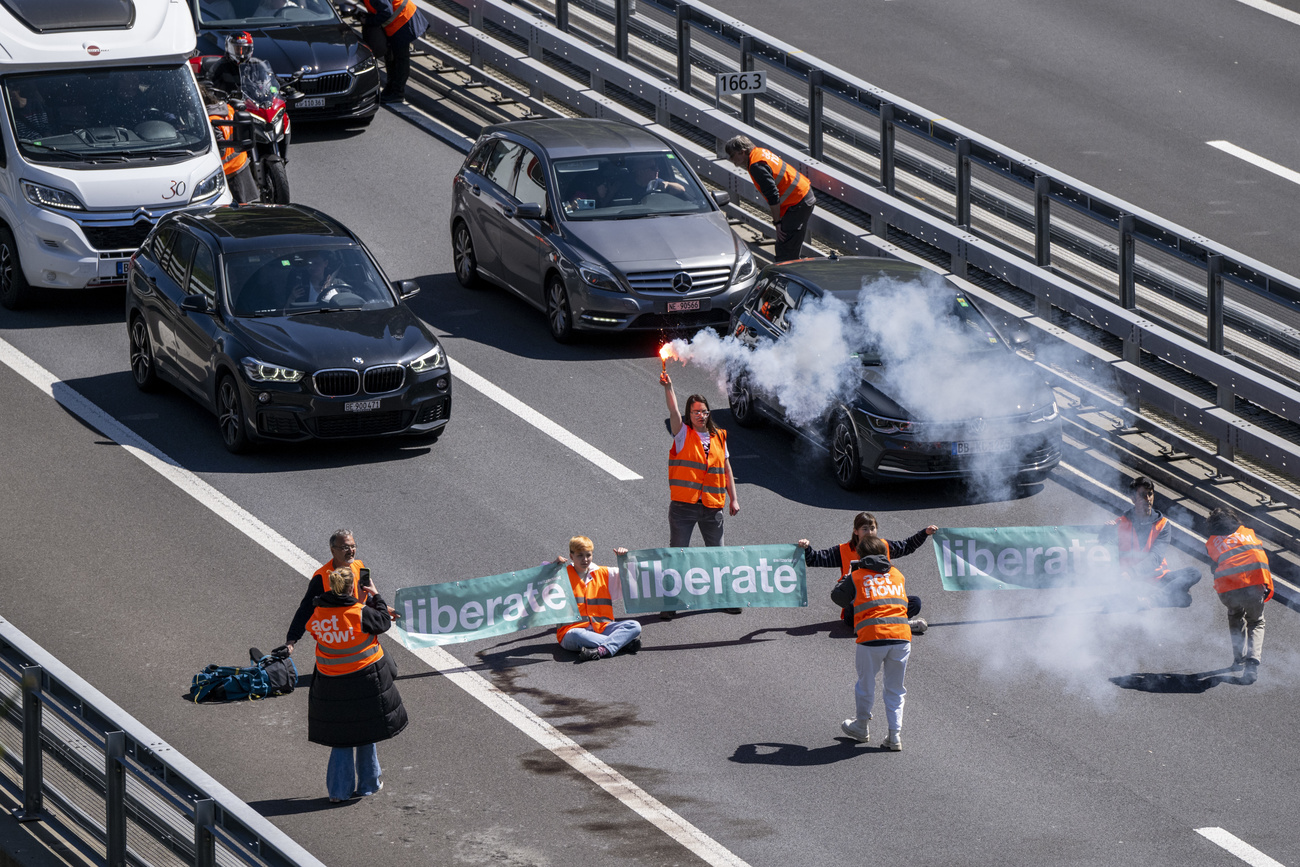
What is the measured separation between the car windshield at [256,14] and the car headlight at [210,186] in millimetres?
4782

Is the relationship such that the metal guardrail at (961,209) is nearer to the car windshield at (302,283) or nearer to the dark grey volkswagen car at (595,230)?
the dark grey volkswagen car at (595,230)

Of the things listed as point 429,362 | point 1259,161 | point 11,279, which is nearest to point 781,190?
point 429,362

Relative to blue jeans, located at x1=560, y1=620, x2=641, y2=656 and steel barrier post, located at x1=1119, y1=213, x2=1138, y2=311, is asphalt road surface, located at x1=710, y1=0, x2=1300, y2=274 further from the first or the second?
blue jeans, located at x1=560, y1=620, x2=641, y2=656

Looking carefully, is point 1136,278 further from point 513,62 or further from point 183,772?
point 183,772

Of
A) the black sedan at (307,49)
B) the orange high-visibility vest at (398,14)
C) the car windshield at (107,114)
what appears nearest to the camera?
the car windshield at (107,114)

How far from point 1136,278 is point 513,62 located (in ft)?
34.8

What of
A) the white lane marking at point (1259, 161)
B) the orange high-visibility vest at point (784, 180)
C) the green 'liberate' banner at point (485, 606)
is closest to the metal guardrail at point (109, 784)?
the green 'liberate' banner at point (485, 606)

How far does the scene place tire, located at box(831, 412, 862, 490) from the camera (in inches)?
716

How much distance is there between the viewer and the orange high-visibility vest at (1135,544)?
1619 cm

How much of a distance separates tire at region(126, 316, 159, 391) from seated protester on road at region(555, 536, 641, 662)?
6.50 meters

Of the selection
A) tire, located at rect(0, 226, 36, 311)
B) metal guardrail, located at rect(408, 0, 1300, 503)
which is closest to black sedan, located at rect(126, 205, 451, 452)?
tire, located at rect(0, 226, 36, 311)

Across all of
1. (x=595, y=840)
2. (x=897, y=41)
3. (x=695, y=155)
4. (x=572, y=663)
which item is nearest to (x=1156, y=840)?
(x=595, y=840)

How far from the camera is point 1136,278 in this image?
19609 millimetres

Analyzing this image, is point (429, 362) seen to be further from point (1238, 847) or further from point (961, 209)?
point (1238, 847)
